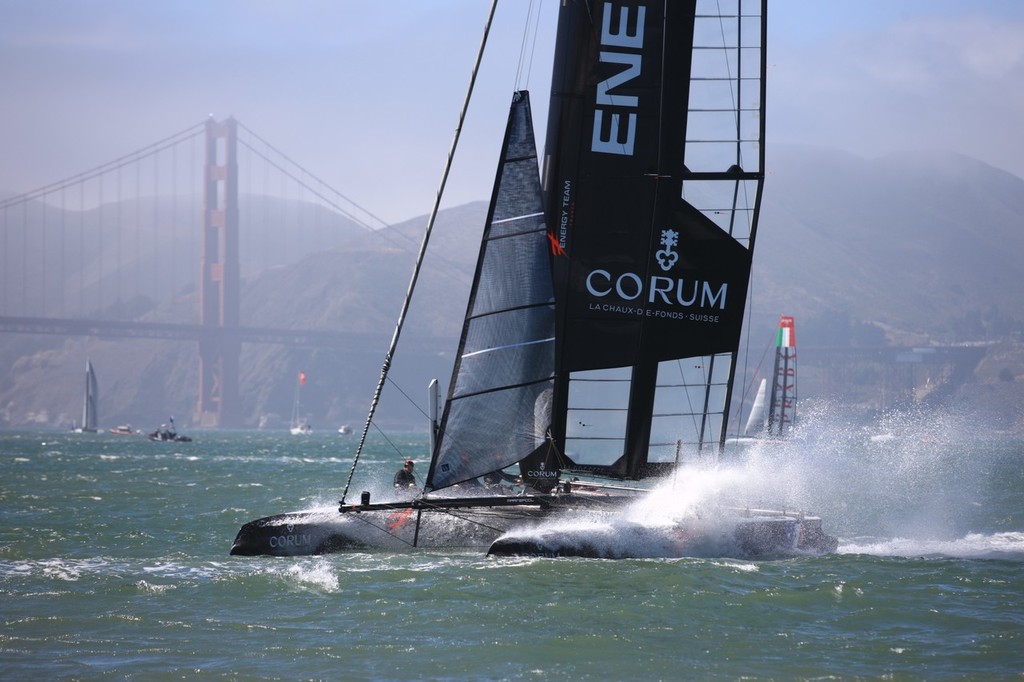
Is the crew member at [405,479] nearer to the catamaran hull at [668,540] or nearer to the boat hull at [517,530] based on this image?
the boat hull at [517,530]

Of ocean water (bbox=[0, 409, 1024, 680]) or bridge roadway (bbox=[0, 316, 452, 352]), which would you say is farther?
bridge roadway (bbox=[0, 316, 452, 352])

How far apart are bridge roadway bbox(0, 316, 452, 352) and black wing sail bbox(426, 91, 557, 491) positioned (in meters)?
69.9

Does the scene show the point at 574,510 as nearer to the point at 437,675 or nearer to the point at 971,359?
the point at 437,675

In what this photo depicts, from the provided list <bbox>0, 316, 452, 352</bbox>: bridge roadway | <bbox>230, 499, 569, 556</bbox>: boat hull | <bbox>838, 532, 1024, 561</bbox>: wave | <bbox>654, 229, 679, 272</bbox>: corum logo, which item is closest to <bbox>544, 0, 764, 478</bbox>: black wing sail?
<bbox>654, 229, 679, 272</bbox>: corum logo

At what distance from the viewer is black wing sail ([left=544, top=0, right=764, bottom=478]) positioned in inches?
448

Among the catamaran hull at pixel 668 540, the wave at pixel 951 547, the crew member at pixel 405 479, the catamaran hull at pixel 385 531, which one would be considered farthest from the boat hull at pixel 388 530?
the wave at pixel 951 547

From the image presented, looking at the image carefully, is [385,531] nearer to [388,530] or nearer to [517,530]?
[388,530]

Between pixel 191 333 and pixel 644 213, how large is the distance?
77.3 metres

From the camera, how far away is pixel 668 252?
1152 cm

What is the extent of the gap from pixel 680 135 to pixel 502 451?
306 cm

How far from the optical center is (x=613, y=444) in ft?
38.7

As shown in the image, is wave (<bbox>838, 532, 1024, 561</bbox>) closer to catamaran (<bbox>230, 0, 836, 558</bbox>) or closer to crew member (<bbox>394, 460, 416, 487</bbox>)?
catamaran (<bbox>230, 0, 836, 558</bbox>)

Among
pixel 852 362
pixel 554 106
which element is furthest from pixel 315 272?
pixel 554 106

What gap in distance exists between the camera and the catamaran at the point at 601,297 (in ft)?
36.6
